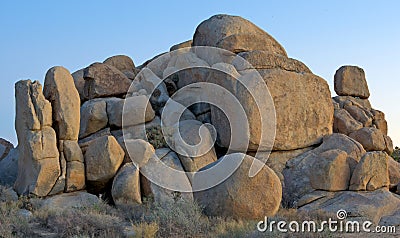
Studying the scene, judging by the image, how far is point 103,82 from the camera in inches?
771

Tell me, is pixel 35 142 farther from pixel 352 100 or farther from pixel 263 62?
pixel 352 100

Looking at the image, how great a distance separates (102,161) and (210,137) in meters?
3.66

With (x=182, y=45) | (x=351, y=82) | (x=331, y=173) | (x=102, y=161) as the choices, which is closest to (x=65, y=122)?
(x=102, y=161)

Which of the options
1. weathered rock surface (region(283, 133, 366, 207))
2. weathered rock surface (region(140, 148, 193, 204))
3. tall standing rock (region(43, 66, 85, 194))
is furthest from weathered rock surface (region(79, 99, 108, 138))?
weathered rock surface (region(283, 133, 366, 207))

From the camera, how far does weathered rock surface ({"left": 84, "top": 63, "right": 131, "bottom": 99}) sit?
1939cm

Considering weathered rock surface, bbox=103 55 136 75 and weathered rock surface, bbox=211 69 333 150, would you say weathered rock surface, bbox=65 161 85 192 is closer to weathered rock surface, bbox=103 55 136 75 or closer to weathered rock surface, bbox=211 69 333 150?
weathered rock surface, bbox=211 69 333 150

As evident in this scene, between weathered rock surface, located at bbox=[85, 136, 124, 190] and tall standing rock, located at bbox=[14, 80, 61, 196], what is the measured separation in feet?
3.21

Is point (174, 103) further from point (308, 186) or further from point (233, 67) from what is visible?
point (308, 186)

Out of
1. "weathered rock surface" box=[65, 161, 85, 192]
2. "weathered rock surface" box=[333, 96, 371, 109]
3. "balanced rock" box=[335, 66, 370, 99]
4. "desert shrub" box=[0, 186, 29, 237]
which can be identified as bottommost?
"desert shrub" box=[0, 186, 29, 237]

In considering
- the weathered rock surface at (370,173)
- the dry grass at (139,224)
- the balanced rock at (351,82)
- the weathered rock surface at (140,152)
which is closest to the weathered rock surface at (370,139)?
the weathered rock surface at (370,173)

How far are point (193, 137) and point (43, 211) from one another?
5.47 meters

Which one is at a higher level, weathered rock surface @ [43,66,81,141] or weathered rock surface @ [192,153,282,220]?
weathered rock surface @ [43,66,81,141]

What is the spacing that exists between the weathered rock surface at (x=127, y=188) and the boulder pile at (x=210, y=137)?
3 centimetres
